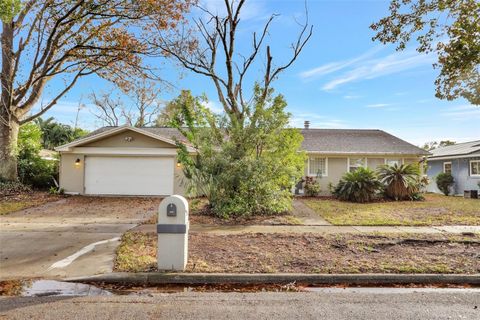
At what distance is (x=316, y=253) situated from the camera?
6051 millimetres

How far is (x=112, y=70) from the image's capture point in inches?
712

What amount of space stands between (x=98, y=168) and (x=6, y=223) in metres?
7.28

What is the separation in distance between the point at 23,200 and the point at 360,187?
50.3 feet

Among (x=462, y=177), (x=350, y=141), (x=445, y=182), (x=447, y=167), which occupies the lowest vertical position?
(x=445, y=182)

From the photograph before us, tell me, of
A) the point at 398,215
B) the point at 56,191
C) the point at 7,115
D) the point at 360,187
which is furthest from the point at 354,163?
the point at 7,115


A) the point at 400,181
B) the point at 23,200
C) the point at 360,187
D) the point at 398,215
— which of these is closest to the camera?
the point at 398,215

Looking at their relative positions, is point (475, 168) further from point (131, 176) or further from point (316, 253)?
point (131, 176)

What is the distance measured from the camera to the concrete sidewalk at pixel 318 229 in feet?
26.8

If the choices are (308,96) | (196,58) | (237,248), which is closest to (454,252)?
(237,248)

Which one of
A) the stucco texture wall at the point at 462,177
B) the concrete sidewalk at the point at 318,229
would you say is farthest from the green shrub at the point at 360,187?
the stucco texture wall at the point at 462,177

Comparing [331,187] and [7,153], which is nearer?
[7,153]

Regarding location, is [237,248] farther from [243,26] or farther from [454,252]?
[243,26]

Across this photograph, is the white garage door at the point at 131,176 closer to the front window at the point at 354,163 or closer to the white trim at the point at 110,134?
the white trim at the point at 110,134

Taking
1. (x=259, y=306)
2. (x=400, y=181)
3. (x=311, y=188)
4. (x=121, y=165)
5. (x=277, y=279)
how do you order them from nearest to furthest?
1. (x=259, y=306)
2. (x=277, y=279)
3. (x=400, y=181)
4. (x=121, y=165)
5. (x=311, y=188)
